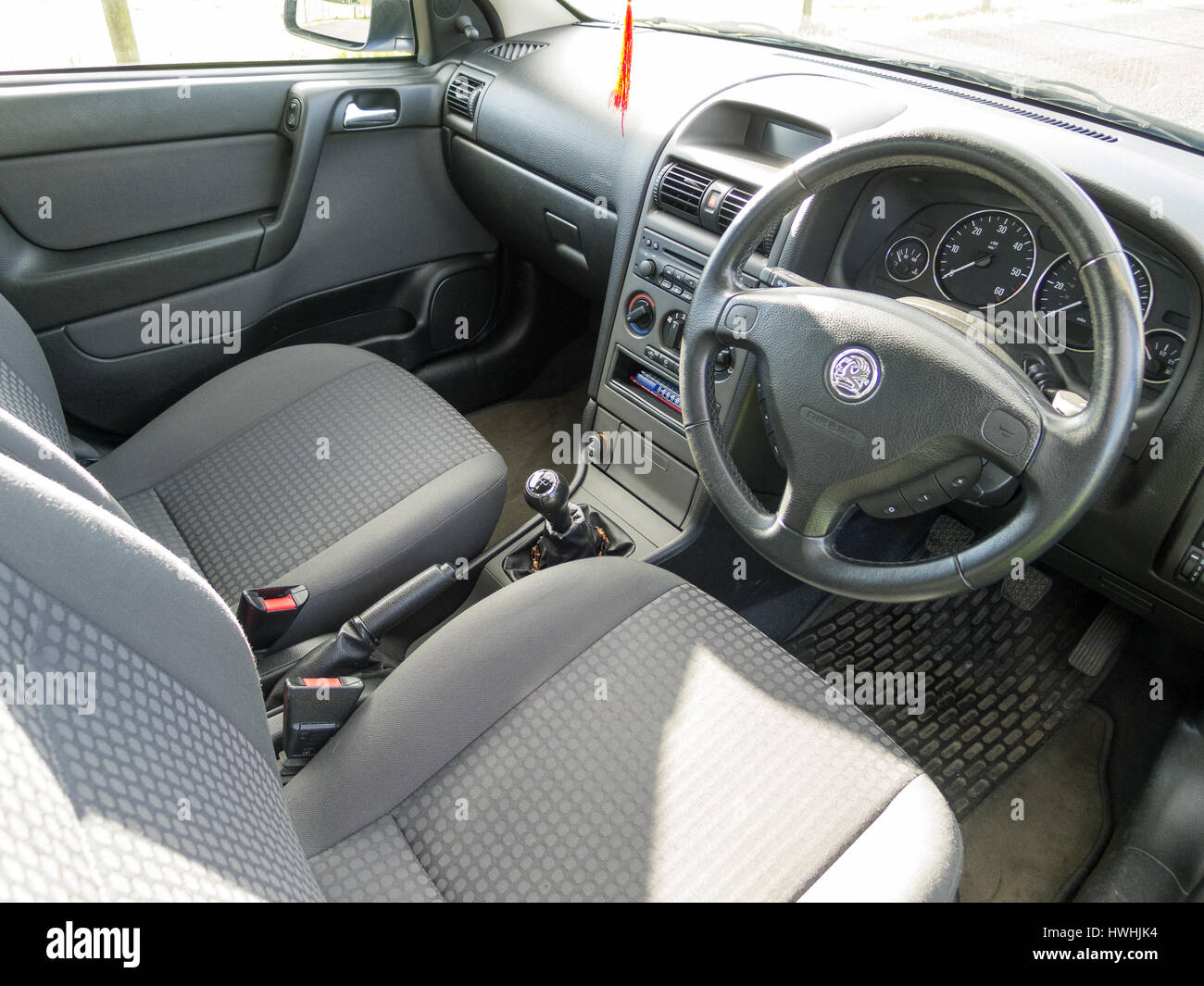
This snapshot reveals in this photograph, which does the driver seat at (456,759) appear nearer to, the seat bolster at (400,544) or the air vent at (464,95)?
the seat bolster at (400,544)

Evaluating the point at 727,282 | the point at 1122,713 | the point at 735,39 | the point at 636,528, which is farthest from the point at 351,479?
the point at 1122,713

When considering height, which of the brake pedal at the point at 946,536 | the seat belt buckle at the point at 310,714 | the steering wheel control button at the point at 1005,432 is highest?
the steering wheel control button at the point at 1005,432

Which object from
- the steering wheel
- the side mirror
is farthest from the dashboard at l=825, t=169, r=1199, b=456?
the side mirror

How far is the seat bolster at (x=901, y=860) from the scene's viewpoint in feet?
2.87

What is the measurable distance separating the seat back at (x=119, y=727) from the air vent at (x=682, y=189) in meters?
1.09

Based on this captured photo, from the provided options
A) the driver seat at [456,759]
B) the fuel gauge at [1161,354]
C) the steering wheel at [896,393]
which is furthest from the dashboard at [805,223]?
the driver seat at [456,759]

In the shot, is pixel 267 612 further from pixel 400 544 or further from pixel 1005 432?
pixel 1005 432

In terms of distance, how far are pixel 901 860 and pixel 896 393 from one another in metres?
0.49

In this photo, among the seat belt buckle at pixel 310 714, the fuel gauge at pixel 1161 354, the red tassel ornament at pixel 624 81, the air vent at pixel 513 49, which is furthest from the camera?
the air vent at pixel 513 49

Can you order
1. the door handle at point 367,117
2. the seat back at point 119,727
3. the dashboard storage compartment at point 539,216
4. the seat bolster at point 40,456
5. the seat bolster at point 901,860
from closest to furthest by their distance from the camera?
the seat back at point 119,727
the seat bolster at point 40,456
the seat bolster at point 901,860
the dashboard storage compartment at point 539,216
the door handle at point 367,117

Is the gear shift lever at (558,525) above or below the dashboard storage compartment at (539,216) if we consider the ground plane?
below

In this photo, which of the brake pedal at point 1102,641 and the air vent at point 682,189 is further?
the brake pedal at point 1102,641

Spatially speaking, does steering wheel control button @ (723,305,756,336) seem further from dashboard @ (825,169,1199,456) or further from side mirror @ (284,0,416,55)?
side mirror @ (284,0,416,55)

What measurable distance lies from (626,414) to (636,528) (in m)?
0.22
